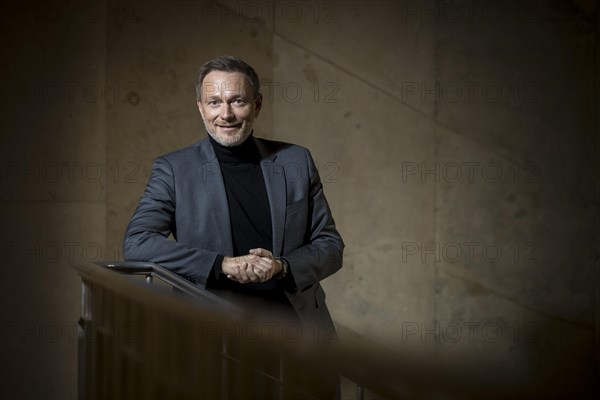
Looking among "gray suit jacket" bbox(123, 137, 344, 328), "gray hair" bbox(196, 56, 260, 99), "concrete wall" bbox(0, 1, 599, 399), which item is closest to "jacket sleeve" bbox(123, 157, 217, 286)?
"gray suit jacket" bbox(123, 137, 344, 328)

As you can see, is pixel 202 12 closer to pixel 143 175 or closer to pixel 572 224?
pixel 143 175

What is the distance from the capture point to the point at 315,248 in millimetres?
2947

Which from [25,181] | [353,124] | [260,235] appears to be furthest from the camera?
[353,124]

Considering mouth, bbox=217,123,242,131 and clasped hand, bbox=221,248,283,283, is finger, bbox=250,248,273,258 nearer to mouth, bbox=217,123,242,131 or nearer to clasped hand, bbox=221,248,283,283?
clasped hand, bbox=221,248,283,283

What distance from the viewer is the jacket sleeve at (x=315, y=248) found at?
2850 millimetres

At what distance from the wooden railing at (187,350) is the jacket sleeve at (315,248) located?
365 millimetres

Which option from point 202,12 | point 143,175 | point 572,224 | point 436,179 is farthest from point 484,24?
point 143,175

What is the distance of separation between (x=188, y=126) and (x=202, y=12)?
0.75 metres

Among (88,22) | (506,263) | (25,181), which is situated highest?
(88,22)

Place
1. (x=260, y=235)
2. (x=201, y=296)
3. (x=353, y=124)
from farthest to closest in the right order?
(x=353, y=124) → (x=260, y=235) → (x=201, y=296)

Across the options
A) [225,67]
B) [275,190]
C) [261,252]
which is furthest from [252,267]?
[225,67]

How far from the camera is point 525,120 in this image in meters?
5.41

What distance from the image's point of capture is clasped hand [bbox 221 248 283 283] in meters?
2.69

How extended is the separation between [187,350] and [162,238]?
1.75 feet
